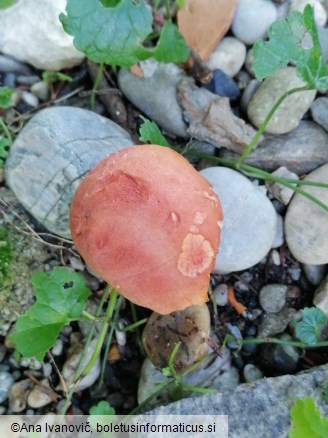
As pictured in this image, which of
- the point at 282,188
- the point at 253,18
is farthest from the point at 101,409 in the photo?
the point at 253,18

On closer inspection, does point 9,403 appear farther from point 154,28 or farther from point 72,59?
point 154,28

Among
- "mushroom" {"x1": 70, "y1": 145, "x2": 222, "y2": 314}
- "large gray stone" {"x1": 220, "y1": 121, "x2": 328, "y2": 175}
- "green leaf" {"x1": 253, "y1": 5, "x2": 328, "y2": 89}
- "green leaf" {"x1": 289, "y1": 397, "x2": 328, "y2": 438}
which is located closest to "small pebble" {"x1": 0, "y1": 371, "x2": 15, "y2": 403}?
"mushroom" {"x1": 70, "y1": 145, "x2": 222, "y2": 314}

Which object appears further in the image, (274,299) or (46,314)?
→ (274,299)

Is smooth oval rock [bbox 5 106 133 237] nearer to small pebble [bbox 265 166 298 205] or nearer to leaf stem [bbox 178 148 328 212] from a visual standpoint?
leaf stem [bbox 178 148 328 212]

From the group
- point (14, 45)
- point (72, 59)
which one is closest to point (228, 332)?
point (72, 59)

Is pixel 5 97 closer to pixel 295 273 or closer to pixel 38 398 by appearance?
pixel 38 398

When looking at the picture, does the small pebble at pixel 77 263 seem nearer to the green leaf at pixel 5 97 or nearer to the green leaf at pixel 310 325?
the green leaf at pixel 5 97

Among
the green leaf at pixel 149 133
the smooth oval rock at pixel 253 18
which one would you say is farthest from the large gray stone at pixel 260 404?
the smooth oval rock at pixel 253 18
